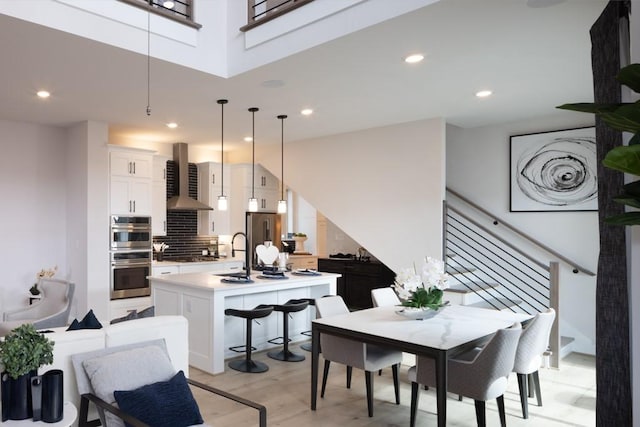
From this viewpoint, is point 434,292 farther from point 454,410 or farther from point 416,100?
point 416,100

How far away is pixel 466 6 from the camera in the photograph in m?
2.86

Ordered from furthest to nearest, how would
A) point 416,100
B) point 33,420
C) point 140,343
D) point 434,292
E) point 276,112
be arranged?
point 276,112, point 416,100, point 434,292, point 140,343, point 33,420

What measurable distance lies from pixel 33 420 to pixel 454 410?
2908 mm

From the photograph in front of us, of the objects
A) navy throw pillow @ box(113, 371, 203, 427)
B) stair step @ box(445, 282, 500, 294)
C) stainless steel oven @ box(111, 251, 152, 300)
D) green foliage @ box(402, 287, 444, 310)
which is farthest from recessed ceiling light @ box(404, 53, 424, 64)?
stainless steel oven @ box(111, 251, 152, 300)

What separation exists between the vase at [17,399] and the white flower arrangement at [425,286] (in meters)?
2.50

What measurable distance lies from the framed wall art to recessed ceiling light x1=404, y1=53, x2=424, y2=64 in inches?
112

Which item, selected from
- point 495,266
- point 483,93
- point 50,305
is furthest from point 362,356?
point 50,305

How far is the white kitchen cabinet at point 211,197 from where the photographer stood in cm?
806

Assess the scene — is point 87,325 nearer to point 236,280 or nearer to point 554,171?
point 236,280

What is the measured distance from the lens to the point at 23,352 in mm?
2104

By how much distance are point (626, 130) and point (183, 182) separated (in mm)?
7061

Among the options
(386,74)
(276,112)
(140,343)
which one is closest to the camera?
(140,343)

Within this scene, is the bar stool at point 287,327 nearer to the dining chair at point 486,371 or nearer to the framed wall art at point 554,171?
the dining chair at point 486,371

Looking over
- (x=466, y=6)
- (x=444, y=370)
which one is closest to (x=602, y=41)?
(x=466, y=6)
